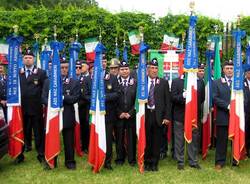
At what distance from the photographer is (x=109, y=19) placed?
13.7m

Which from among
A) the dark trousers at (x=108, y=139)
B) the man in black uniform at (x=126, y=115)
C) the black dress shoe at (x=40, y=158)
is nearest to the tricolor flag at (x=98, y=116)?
the dark trousers at (x=108, y=139)

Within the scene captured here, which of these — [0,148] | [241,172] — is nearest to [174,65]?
[241,172]

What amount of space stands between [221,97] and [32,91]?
336 centimetres

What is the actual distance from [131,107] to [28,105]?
1.87 m

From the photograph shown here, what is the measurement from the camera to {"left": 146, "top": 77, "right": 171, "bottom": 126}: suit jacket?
7.50m

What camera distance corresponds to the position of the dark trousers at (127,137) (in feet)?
26.1

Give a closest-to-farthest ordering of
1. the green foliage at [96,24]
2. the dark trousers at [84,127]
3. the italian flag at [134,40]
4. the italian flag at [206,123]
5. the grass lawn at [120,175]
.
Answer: the grass lawn at [120,175] < the italian flag at [206,123] < the dark trousers at [84,127] < the italian flag at [134,40] < the green foliage at [96,24]

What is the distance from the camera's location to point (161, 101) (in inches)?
297

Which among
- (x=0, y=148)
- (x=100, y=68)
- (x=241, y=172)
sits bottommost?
(x=241, y=172)

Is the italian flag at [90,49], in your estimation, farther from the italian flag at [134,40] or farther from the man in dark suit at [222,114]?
the man in dark suit at [222,114]

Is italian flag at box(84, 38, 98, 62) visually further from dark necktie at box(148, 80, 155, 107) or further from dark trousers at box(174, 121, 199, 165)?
dark trousers at box(174, 121, 199, 165)

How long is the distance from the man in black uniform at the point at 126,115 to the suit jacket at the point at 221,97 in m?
1.41

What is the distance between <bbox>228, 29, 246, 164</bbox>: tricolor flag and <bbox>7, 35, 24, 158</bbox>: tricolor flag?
3.62 m

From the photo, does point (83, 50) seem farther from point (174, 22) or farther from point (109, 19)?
point (174, 22)
